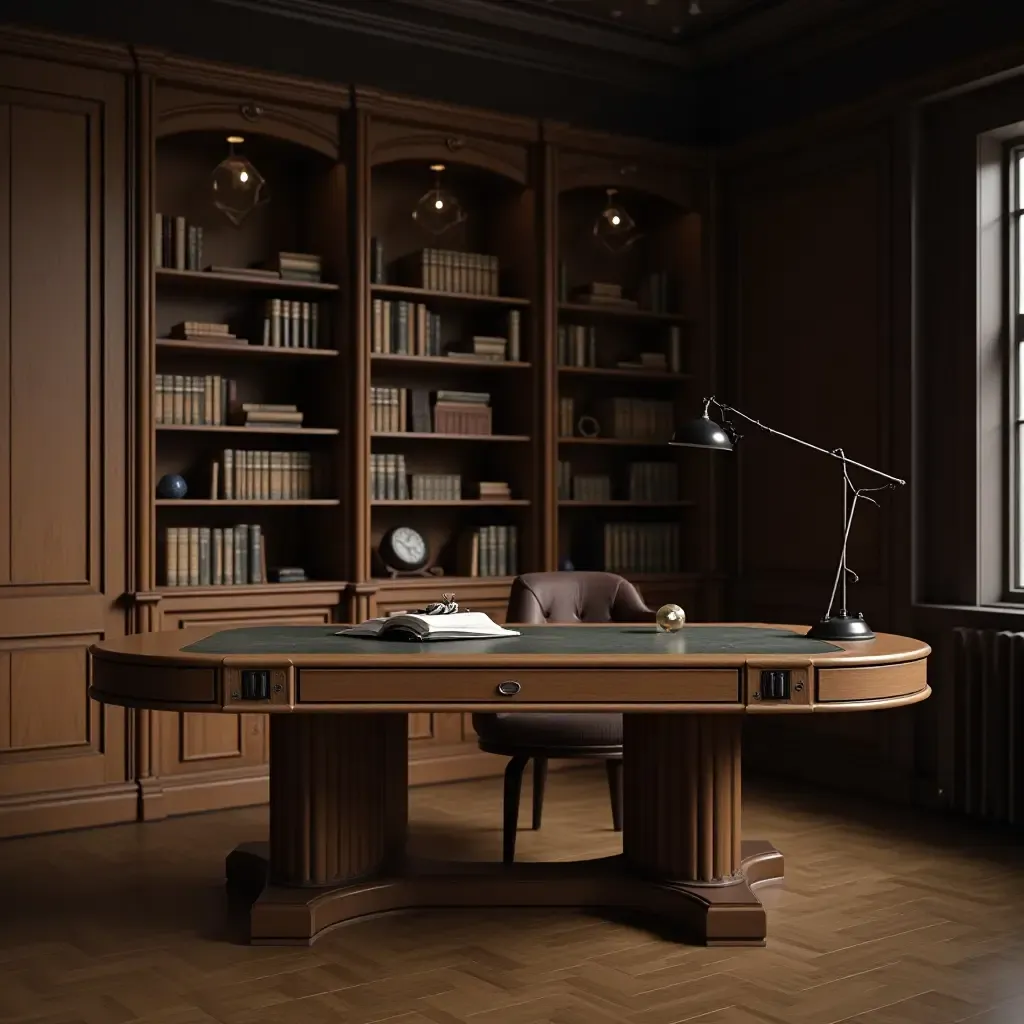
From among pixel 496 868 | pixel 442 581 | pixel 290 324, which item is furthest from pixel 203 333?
pixel 496 868

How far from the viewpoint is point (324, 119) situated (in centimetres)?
548

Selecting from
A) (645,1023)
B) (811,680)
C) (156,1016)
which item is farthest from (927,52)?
(156,1016)

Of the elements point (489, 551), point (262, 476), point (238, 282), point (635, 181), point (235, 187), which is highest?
point (635, 181)

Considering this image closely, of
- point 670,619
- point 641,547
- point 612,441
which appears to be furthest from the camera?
point 641,547

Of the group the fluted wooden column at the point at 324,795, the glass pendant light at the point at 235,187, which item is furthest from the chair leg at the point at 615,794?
the glass pendant light at the point at 235,187

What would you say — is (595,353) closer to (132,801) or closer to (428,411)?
(428,411)

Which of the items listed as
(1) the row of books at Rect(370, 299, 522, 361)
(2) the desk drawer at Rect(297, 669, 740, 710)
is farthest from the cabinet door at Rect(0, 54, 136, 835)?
(2) the desk drawer at Rect(297, 669, 740, 710)

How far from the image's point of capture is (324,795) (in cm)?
369

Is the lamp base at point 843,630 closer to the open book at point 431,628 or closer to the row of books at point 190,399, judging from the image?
the open book at point 431,628

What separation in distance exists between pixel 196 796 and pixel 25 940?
155cm

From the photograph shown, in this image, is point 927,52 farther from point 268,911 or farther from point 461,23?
point 268,911

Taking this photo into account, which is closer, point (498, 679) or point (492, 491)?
point (498, 679)

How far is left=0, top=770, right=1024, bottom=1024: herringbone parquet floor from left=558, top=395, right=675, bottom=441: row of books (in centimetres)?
230

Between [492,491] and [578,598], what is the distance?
122 cm
